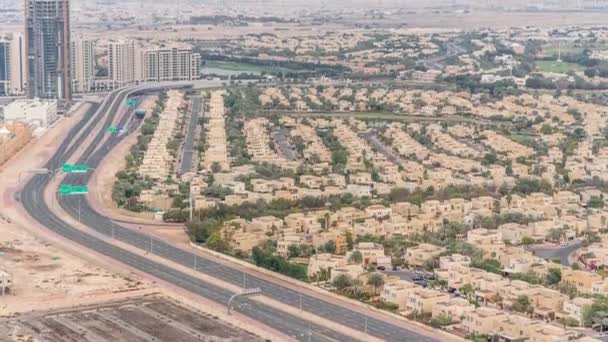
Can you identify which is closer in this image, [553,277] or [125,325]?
[125,325]

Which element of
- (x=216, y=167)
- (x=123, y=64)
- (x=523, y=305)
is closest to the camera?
(x=523, y=305)

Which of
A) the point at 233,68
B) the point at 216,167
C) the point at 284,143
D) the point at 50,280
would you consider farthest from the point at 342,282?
the point at 233,68

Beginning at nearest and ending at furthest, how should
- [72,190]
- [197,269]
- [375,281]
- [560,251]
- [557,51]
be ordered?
[375,281] → [197,269] → [560,251] → [72,190] → [557,51]

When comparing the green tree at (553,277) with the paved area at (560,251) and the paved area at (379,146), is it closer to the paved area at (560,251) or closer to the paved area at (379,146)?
the paved area at (560,251)

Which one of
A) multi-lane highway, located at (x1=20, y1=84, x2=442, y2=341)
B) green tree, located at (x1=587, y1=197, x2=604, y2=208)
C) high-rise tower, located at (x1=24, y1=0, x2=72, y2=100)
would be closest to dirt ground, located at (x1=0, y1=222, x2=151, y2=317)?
multi-lane highway, located at (x1=20, y1=84, x2=442, y2=341)

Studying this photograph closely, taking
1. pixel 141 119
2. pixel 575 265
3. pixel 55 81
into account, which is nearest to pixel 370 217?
pixel 575 265

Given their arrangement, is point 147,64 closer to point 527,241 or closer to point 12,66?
point 12,66
